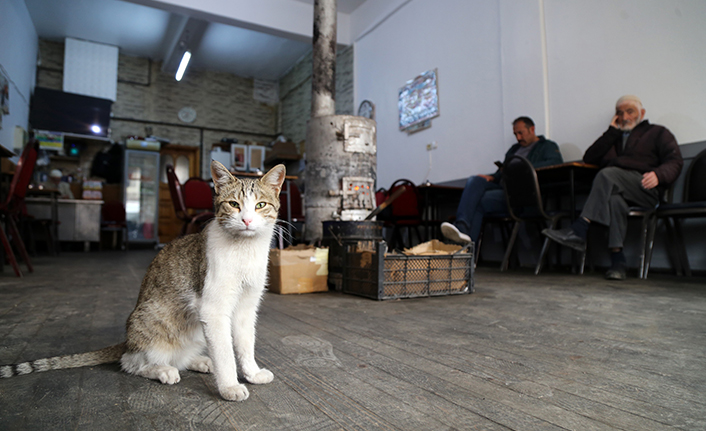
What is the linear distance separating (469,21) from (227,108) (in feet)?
26.1

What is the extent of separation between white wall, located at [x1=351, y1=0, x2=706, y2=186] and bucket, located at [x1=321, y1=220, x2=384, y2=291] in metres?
2.59

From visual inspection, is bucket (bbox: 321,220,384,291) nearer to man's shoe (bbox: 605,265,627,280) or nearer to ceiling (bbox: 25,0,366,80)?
man's shoe (bbox: 605,265,627,280)

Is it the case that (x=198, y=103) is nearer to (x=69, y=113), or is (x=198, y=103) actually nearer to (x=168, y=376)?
(x=69, y=113)

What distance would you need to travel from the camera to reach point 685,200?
129 inches

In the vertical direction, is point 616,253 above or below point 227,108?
below

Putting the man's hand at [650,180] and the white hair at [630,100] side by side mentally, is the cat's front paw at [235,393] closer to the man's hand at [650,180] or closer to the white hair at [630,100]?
the man's hand at [650,180]

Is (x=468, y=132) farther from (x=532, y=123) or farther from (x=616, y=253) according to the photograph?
(x=616, y=253)

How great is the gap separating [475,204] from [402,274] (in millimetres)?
2071

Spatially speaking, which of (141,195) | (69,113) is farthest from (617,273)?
(69,113)

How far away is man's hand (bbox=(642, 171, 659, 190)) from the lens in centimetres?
314

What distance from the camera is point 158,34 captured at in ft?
30.9

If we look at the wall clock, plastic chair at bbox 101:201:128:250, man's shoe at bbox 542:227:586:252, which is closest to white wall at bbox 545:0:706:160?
man's shoe at bbox 542:227:586:252

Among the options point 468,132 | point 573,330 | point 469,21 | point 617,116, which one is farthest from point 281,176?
point 469,21

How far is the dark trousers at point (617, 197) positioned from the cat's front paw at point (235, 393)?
321 cm
